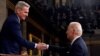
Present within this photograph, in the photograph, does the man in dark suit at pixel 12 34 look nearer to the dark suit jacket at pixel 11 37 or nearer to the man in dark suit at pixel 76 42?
the dark suit jacket at pixel 11 37

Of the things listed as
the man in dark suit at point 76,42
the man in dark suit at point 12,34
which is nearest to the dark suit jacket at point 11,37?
the man in dark suit at point 12,34

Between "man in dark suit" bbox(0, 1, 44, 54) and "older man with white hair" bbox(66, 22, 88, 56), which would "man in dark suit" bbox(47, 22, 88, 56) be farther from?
"man in dark suit" bbox(0, 1, 44, 54)

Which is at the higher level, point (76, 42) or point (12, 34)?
point (12, 34)

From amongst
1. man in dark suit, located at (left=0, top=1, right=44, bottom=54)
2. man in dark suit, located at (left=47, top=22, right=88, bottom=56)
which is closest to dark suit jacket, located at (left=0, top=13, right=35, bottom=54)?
man in dark suit, located at (left=0, top=1, right=44, bottom=54)

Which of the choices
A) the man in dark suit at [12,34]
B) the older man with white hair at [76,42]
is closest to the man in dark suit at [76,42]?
the older man with white hair at [76,42]

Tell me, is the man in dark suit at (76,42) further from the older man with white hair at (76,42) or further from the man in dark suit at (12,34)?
the man in dark suit at (12,34)

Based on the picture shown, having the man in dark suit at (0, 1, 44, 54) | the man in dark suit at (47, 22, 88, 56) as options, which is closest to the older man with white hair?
the man in dark suit at (47, 22, 88, 56)

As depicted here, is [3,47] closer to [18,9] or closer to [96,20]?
[18,9]

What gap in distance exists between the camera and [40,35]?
15.5m

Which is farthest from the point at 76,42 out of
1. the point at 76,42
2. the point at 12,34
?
the point at 12,34

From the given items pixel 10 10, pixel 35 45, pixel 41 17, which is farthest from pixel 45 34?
pixel 35 45

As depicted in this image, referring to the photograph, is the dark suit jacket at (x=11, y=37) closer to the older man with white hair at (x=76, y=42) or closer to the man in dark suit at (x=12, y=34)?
the man in dark suit at (x=12, y=34)

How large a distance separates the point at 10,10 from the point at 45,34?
7.35m

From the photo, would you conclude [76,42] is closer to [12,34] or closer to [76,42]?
[76,42]
